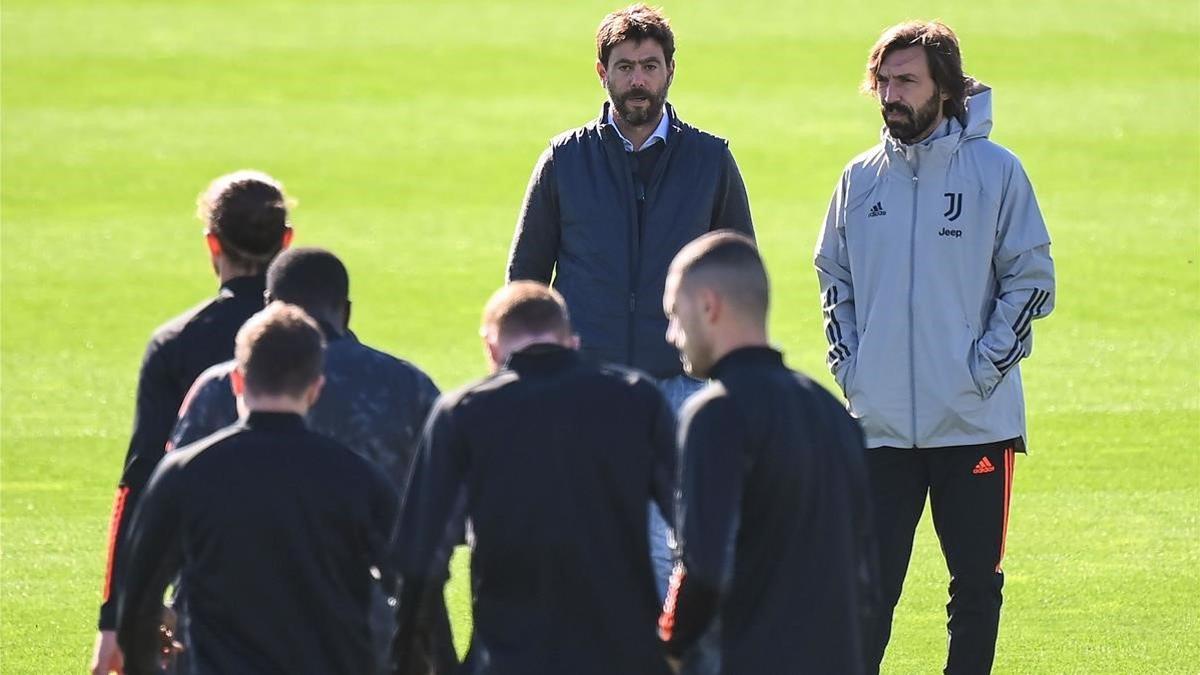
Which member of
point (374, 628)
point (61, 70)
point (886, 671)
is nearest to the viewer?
point (374, 628)

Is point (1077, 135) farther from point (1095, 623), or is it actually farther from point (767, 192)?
point (1095, 623)

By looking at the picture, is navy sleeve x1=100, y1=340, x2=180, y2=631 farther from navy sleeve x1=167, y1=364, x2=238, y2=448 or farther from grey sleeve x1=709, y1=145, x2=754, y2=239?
grey sleeve x1=709, y1=145, x2=754, y2=239

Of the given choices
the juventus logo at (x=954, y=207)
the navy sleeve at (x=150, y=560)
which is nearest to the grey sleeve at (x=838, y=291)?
the juventus logo at (x=954, y=207)

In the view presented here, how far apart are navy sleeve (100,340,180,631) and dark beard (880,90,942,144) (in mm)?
2439

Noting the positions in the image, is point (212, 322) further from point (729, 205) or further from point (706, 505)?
point (729, 205)

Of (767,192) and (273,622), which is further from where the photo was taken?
(767,192)

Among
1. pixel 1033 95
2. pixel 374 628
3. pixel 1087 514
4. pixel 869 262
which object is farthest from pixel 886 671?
pixel 1033 95

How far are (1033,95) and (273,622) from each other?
43.7 ft

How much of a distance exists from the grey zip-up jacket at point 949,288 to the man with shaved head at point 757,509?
1.83m

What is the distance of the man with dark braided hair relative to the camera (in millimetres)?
5004

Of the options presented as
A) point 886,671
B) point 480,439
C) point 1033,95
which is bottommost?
point 886,671

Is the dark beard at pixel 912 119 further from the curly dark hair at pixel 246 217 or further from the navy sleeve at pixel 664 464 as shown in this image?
the navy sleeve at pixel 664 464

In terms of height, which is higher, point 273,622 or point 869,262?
point 869,262

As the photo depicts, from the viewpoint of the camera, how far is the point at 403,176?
48.4 ft
